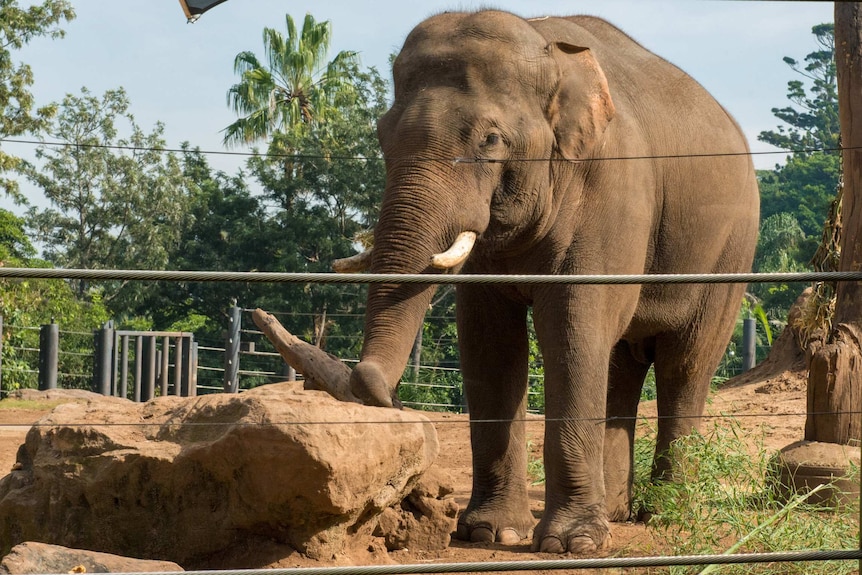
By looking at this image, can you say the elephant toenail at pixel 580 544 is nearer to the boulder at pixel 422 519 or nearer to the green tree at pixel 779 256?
the boulder at pixel 422 519

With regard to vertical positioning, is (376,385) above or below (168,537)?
above

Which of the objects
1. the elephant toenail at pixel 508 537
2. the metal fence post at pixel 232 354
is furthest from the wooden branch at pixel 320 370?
the metal fence post at pixel 232 354

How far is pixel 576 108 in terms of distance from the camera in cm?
508

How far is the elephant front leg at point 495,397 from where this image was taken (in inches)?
205

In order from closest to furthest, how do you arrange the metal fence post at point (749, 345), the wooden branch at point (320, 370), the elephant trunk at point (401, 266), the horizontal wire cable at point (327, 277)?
the horizontal wire cable at point (327, 277) < the elephant trunk at point (401, 266) < the wooden branch at point (320, 370) < the metal fence post at point (749, 345)

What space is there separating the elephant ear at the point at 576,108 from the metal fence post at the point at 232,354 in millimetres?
8611

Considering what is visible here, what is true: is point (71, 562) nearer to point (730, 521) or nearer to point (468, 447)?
point (730, 521)

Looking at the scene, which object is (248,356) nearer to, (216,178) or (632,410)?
(216,178)

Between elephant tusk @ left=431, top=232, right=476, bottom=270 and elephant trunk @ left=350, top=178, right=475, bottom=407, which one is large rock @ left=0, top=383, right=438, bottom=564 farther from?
elephant tusk @ left=431, top=232, right=476, bottom=270

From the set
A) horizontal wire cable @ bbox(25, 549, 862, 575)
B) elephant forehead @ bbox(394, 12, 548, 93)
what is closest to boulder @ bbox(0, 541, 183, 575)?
horizontal wire cable @ bbox(25, 549, 862, 575)

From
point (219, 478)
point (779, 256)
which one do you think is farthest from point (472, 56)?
point (779, 256)

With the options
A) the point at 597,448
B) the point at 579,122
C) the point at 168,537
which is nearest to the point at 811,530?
the point at 597,448

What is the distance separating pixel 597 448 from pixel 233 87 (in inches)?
865

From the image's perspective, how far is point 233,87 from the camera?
25.6 metres
